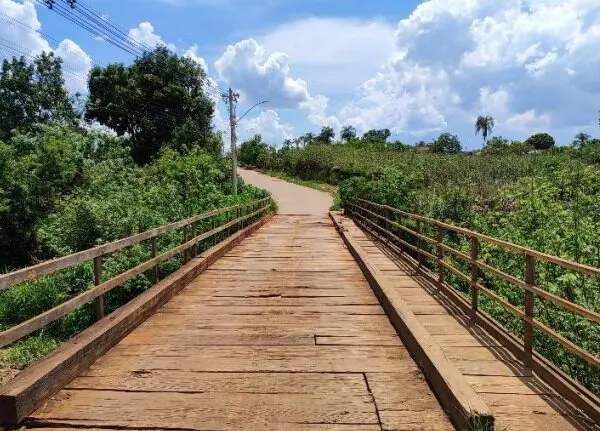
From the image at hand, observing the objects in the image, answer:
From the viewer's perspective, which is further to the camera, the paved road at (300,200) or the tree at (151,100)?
the tree at (151,100)

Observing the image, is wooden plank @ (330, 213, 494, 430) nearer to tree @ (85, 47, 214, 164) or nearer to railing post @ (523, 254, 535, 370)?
railing post @ (523, 254, 535, 370)

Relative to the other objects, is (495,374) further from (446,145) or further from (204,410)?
(446,145)

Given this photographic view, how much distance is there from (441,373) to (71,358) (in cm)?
321

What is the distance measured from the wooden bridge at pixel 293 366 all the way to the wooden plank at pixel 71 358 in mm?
12

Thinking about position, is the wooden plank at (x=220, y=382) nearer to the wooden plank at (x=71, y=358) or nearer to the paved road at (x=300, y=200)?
the wooden plank at (x=71, y=358)

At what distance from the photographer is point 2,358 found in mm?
9898

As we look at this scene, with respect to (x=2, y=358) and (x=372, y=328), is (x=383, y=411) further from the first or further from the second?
(x=2, y=358)

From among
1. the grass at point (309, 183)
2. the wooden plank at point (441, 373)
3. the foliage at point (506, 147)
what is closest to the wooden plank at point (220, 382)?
the wooden plank at point (441, 373)

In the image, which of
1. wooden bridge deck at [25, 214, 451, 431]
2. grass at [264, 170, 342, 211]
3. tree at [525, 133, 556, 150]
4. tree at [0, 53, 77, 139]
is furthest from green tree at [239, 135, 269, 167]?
wooden bridge deck at [25, 214, 451, 431]

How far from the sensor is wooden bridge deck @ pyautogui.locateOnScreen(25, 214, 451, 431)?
13.8 feet

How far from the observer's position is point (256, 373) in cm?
517

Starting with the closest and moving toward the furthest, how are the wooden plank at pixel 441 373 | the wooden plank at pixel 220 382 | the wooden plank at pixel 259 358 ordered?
1. the wooden plank at pixel 441 373
2. the wooden plank at pixel 220 382
3. the wooden plank at pixel 259 358

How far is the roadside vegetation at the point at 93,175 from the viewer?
1414cm

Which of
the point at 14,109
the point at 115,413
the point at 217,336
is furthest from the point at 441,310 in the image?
the point at 14,109
